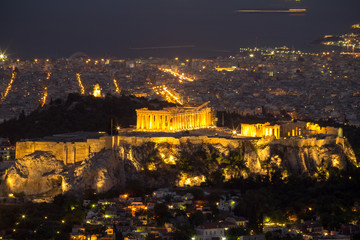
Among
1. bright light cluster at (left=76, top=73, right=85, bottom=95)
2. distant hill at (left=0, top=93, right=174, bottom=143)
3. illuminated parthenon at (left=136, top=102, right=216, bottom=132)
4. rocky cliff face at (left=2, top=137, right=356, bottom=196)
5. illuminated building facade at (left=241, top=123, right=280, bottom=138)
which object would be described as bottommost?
rocky cliff face at (left=2, top=137, right=356, bottom=196)

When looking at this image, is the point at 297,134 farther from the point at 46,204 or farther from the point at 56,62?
the point at 56,62

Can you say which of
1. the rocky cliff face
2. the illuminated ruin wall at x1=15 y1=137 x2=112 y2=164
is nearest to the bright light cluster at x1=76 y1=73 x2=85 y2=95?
the illuminated ruin wall at x1=15 y1=137 x2=112 y2=164

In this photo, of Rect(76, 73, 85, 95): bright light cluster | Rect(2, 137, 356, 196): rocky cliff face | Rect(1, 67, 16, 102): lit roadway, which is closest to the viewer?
Rect(2, 137, 356, 196): rocky cliff face

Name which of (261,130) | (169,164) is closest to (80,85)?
(261,130)

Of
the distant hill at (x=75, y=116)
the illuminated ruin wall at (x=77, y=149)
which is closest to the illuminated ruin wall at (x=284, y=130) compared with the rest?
the illuminated ruin wall at (x=77, y=149)

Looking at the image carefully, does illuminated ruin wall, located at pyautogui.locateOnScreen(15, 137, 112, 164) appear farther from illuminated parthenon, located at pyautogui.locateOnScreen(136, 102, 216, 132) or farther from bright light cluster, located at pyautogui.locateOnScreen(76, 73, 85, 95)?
bright light cluster, located at pyautogui.locateOnScreen(76, 73, 85, 95)

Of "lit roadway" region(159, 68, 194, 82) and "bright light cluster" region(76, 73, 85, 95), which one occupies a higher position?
"lit roadway" region(159, 68, 194, 82)
